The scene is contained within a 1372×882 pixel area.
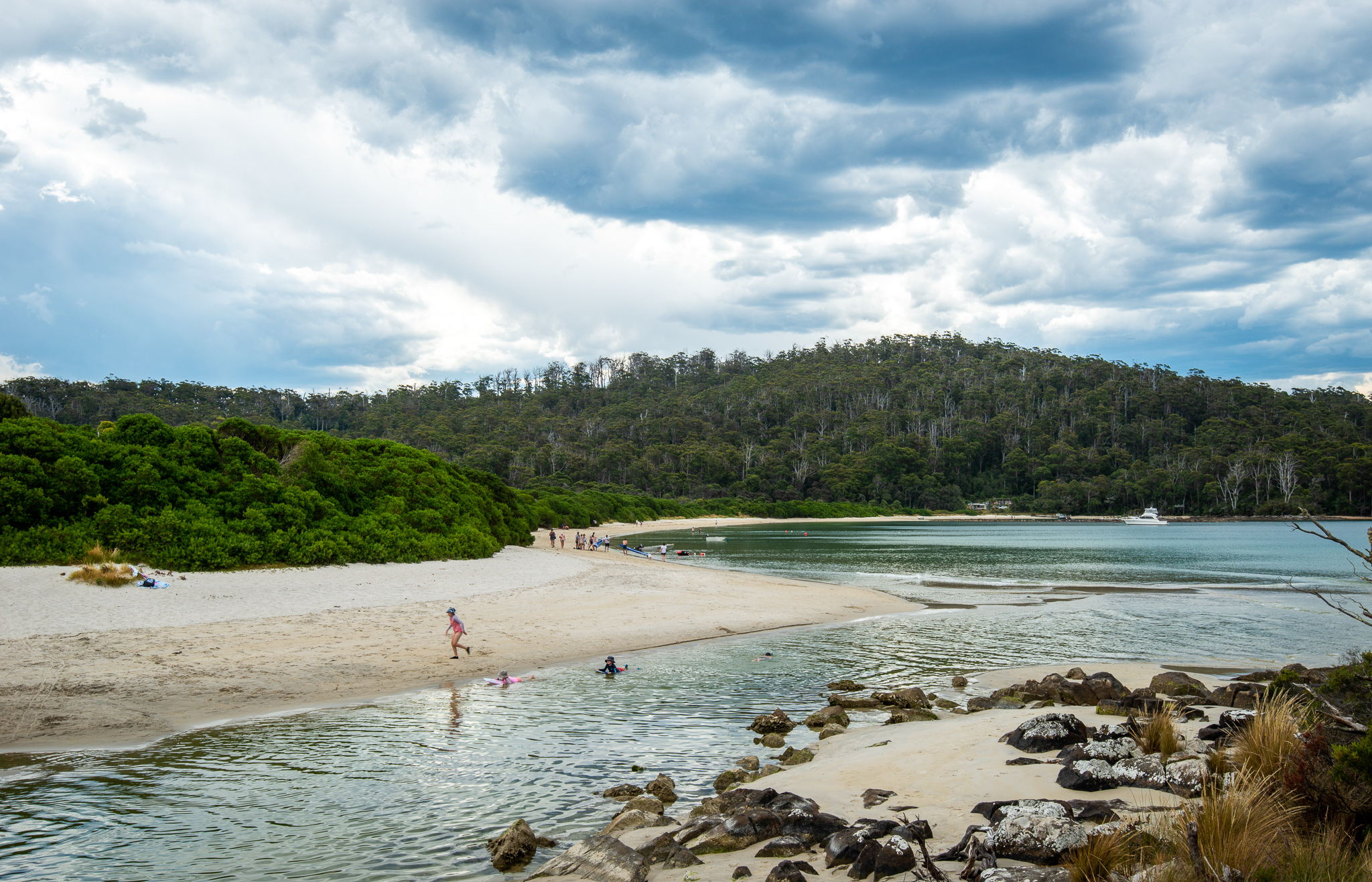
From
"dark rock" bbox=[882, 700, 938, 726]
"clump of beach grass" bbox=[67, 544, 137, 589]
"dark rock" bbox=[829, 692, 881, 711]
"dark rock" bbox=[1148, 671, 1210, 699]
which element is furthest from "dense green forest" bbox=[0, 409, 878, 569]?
"dark rock" bbox=[1148, 671, 1210, 699]

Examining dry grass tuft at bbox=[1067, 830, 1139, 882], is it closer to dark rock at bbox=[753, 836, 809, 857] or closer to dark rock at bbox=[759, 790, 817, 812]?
dark rock at bbox=[753, 836, 809, 857]

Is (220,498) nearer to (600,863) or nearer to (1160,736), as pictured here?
(600,863)

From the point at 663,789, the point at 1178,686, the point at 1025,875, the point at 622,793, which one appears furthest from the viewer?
the point at 1178,686

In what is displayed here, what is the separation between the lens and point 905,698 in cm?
1284

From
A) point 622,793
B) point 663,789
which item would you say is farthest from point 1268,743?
point 622,793

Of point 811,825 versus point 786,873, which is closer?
point 786,873

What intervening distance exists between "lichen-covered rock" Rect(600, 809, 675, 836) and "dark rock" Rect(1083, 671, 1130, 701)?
7.87 m

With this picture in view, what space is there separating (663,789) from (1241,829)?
5747 millimetres

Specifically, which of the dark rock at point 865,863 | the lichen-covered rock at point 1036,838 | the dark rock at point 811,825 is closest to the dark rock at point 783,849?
the dark rock at point 811,825

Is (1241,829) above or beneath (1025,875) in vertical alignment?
above

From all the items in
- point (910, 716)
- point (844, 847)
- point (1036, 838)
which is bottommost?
point (910, 716)

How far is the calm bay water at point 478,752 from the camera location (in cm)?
729

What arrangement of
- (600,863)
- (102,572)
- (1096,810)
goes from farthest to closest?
(102,572) → (600,863) → (1096,810)

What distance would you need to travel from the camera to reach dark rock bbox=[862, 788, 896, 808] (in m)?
7.29
